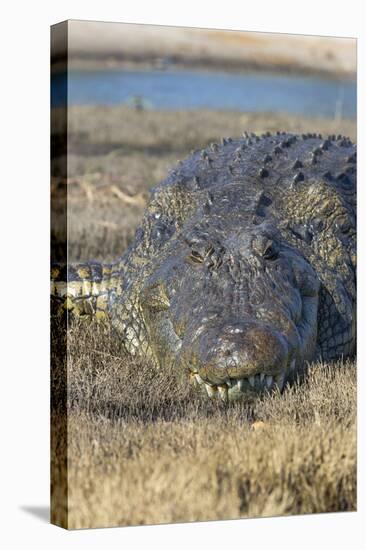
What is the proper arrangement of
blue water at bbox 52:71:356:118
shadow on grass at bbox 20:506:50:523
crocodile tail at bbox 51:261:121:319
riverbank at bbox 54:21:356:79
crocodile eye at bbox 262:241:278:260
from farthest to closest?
blue water at bbox 52:71:356:118, riverbank at bbox 54:21:356:79, crocodile tail at bbox 51:261:121:319, crocodile eye at bbox 262:241:278:260, shadow on grass at bbox 20:506:50:523

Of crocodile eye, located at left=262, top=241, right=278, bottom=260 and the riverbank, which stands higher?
the riverbank

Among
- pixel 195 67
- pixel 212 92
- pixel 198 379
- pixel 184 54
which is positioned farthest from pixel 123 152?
pixel 198 379

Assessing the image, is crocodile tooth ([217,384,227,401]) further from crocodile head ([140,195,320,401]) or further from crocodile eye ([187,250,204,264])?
crocodile eye ([187,250,204,264])

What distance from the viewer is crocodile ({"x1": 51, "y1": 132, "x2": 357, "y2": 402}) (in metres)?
7.15

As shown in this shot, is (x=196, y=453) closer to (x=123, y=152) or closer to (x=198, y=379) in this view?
(x=198, y=379)

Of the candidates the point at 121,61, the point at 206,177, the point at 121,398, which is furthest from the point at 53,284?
the point at 121,61

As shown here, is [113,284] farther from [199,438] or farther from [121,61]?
[121,61]

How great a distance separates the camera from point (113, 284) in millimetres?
9578

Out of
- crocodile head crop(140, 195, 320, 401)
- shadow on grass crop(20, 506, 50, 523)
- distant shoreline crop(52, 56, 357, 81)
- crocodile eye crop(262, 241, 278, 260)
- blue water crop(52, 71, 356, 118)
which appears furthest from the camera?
A: blue water crop(52, 71, 356, 118)

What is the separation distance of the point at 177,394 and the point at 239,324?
748 mm

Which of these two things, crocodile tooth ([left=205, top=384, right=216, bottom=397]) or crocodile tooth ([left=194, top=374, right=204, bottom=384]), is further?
crocodile tooth ([left=194, top=374, right=204, bottom=384])

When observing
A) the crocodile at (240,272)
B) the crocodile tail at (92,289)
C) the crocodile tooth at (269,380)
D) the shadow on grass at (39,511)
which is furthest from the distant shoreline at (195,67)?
the shadow on grass at (39,511)

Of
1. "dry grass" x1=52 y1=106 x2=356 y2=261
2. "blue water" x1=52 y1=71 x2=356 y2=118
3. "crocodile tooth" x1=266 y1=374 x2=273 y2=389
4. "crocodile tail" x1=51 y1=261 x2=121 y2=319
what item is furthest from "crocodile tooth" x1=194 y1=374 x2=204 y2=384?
"blue water" x1=52 y1=71 x2=356 y2=118

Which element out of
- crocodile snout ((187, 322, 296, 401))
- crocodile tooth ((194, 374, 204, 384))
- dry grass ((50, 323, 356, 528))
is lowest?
dry grass ((50, 323, 356, 528))
